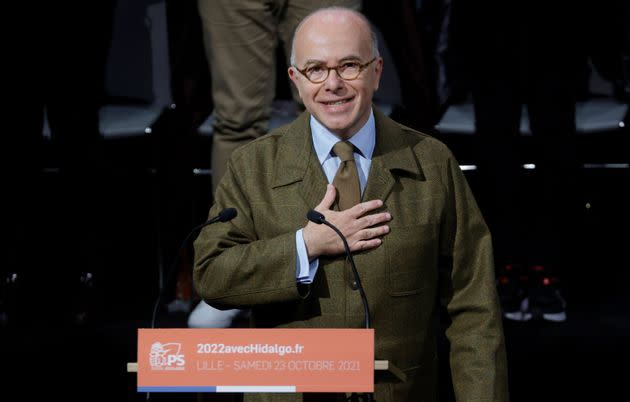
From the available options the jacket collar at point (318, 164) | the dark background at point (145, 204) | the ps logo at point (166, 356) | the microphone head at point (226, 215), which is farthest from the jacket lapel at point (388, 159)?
the dark background at point (145, 204)

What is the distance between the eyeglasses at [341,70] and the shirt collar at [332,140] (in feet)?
0.41

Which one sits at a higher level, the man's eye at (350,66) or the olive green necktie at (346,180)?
the man's eye at (350,66)

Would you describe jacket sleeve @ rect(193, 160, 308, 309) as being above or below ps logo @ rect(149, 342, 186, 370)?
above

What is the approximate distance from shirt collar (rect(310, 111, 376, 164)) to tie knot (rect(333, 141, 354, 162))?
0.01m

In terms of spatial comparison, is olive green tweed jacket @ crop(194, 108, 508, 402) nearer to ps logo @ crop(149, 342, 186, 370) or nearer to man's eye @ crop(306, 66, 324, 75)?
man's eye @ crop(306, 66, 324, 75)

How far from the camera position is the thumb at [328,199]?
5.72 ft

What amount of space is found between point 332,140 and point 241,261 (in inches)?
11.3

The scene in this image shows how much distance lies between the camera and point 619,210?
146 inches

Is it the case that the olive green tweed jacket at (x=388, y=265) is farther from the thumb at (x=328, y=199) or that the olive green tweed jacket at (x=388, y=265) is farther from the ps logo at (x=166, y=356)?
the ps logo at (x=166, y=356)

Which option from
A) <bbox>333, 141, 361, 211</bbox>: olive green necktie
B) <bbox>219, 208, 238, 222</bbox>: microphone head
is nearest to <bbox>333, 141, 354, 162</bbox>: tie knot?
<bbox>333, 141, 361, 211</bbox>: olive green necktie

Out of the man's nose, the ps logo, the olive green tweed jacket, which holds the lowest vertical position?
the ps logo

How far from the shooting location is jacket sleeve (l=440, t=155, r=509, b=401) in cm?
179

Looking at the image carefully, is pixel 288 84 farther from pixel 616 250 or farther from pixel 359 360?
pixel 359 360

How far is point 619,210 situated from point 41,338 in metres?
2.04
